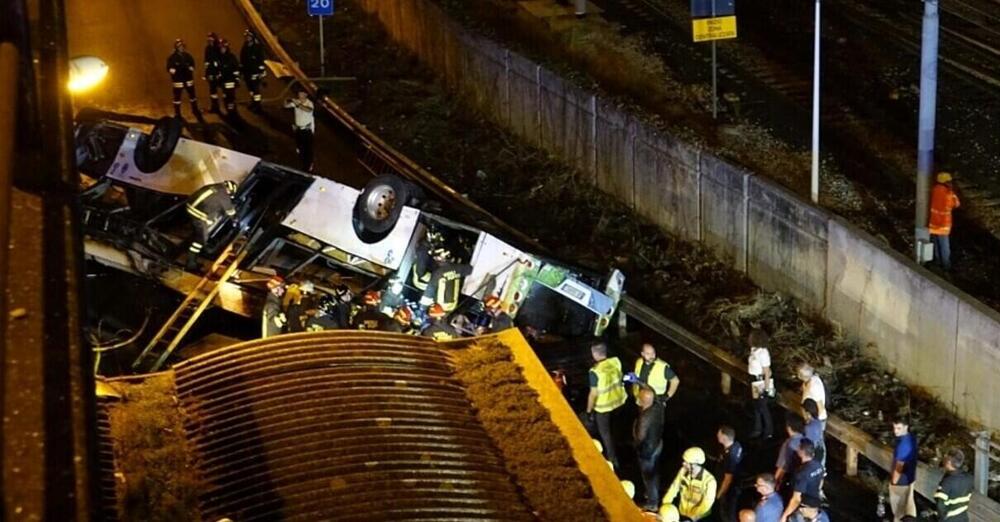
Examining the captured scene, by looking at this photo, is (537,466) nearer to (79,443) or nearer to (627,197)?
(79,443)

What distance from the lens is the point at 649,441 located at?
12289 mm

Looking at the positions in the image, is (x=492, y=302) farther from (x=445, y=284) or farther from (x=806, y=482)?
(x=806, y=482)

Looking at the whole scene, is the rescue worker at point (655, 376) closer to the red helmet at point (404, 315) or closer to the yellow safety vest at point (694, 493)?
the yellow safety vest at point (694, 493)

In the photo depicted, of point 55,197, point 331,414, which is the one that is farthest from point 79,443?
point 331,414

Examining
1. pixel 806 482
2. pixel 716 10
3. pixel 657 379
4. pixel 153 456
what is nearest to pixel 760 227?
pixel 716 10

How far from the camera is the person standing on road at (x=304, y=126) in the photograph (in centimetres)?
1884

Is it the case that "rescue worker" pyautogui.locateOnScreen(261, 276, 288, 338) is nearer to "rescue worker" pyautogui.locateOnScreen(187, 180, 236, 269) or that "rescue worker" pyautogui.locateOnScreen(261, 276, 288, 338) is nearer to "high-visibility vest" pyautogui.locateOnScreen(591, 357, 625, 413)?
"rescue worker" pyautogui.locateOnScreen(187, 180, 236, 269)

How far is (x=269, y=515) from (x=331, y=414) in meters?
0.92

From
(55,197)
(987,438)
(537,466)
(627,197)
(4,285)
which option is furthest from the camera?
(627,197)

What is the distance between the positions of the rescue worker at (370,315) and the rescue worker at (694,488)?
3.56 meters

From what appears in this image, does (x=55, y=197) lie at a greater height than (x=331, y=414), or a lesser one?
greater

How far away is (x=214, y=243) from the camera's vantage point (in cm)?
1499

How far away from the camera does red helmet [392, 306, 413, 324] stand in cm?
1369

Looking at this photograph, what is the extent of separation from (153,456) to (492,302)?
26.1 ft
